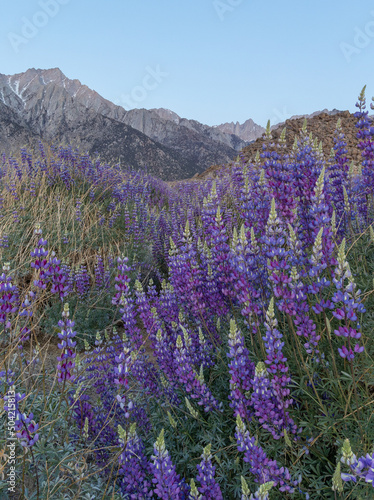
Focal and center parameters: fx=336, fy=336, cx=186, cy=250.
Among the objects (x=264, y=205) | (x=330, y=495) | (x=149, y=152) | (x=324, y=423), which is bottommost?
(x=330, y=495)

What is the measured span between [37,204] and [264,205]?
16.8 feet

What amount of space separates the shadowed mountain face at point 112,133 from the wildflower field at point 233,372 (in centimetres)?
2613

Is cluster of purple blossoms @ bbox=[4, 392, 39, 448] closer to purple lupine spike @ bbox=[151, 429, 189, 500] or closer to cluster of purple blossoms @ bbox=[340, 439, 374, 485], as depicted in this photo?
purple lupine spike @ bbox=[151, 429, 189, 500]

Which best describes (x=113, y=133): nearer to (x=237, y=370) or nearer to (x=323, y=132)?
(x=323, y=132)

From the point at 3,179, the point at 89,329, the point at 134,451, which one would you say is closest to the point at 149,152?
the point at 3,179

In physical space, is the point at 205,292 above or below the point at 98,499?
above

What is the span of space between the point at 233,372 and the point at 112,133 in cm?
3814

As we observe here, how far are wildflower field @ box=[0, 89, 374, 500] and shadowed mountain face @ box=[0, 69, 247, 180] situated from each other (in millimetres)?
26132

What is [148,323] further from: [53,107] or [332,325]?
[53,107]

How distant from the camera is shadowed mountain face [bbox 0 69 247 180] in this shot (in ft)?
106

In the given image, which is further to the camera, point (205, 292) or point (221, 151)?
point (221, 151)

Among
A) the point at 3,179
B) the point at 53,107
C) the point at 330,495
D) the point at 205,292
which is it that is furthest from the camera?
the point at 53,107

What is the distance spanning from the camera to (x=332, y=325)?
8.89 feet
